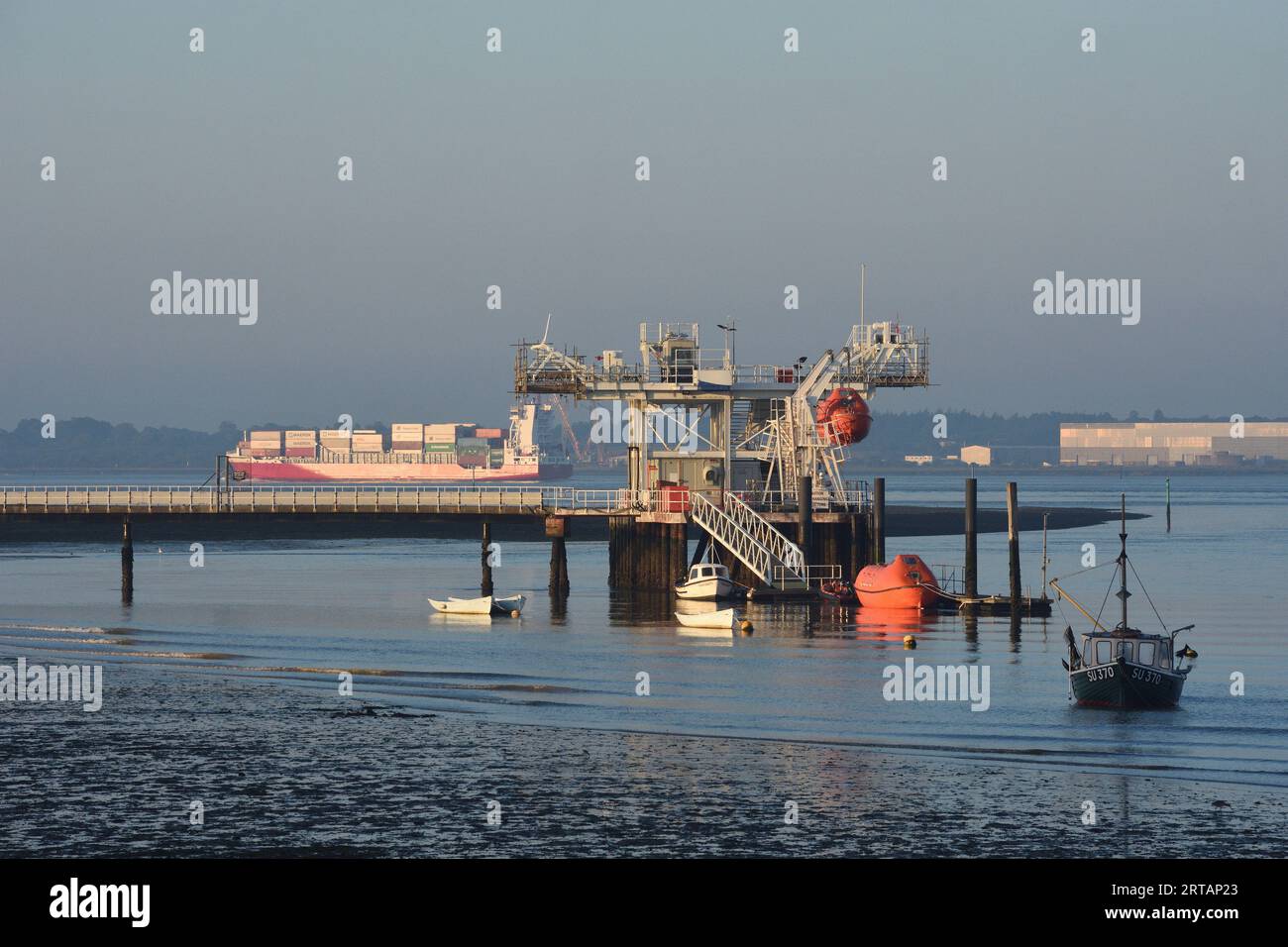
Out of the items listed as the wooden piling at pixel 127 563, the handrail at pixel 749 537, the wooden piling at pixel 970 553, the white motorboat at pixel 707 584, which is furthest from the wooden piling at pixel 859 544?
the wooden piling at pixel 127 563

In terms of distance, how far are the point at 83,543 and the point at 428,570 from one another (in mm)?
47884

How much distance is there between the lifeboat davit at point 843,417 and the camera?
252ft

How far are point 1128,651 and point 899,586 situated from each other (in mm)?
25949

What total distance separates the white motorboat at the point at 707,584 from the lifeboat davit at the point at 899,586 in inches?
228

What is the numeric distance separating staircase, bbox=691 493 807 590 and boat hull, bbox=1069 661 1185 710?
27368 millimetres

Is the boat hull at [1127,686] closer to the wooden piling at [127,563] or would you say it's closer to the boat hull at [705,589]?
the boat hull at [705,589]

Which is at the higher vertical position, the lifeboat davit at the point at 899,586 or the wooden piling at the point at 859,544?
the wooden piling at the point at 859,544

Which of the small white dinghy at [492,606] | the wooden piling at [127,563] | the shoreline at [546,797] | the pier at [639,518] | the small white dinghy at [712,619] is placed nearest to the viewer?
the shoreline at [546,797]

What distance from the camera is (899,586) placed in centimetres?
7125

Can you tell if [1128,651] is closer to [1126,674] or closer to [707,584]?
[1126,674]

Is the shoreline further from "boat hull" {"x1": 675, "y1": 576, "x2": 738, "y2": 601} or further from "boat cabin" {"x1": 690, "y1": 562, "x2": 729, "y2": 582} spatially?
"boat cabin" {"x1": 690, "y1": 562, "x2": 729, "y2": 582}

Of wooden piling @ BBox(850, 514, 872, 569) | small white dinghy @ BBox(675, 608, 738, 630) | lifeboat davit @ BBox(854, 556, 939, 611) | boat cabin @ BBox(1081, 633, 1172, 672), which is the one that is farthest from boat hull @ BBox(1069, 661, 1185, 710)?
wooden piling @ BBox(850, 514, 872, 569)

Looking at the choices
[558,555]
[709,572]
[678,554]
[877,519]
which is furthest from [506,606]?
[877,519]
